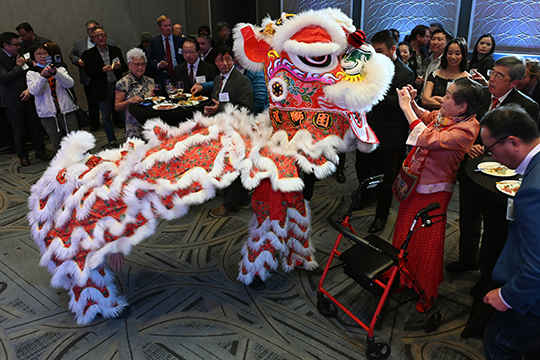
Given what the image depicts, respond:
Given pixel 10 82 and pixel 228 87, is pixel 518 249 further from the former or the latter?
pixel 10 82

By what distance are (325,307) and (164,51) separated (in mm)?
5289

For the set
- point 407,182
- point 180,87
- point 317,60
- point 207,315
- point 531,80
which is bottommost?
point 207,315

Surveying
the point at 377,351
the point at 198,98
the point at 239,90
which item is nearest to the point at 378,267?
the point at 377,351

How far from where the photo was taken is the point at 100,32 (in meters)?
5.49

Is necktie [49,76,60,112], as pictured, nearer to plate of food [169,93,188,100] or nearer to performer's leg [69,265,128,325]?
plate of food [169,93,188,100]

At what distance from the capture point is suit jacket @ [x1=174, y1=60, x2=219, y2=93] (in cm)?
470

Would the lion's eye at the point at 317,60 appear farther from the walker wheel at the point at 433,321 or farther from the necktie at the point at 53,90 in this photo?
the necktie at the point at 53,90

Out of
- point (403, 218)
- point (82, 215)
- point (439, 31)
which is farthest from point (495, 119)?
point (439, 31)

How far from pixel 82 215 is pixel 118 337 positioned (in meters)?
0.80

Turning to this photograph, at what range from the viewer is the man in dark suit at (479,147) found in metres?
2.40

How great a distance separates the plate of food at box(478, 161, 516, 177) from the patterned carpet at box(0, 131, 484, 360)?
94 cm

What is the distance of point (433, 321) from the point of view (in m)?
2.23

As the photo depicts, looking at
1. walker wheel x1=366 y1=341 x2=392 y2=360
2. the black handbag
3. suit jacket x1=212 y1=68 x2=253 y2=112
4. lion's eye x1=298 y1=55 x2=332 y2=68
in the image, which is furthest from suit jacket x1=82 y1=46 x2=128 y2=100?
walker wheel x1=366 y1=341 x2=392 y2=360

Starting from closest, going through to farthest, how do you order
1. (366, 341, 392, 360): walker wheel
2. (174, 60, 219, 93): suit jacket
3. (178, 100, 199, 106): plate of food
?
(366, 341, 392, 360): walker wheel < (178, 100, 199, 106): plate of food < (174, 60, 219, 93): suit jacket
